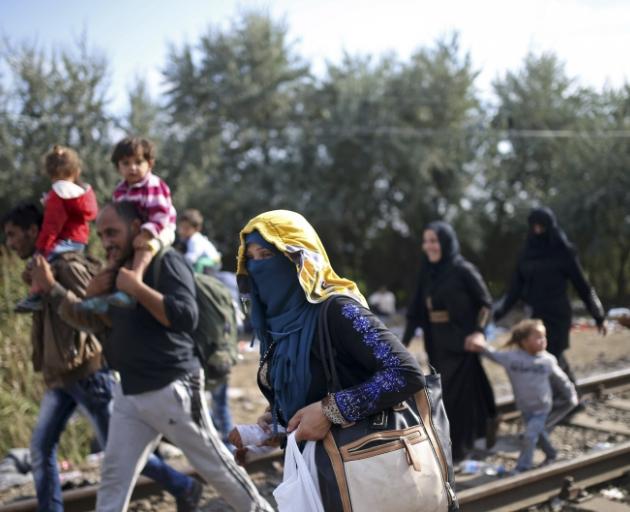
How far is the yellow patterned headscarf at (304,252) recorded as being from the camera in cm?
253

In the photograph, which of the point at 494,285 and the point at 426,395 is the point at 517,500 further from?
the point at 494,285

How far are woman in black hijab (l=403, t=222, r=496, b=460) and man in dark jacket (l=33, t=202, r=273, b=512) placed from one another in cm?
252

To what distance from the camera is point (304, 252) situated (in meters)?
2.57

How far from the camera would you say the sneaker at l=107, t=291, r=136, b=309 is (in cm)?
374

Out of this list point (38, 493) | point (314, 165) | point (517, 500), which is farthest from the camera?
point (314, 165)

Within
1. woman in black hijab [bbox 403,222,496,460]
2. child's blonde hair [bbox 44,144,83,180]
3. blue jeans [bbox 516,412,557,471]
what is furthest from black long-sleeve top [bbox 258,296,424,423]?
blue jeans [bbox 516,412,557,471]

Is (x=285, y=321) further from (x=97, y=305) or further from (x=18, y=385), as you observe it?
(x=18, y=385)

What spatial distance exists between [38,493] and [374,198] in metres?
23.9

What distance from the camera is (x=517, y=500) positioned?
201 inches

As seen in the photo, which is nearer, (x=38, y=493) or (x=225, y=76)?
(x=38, y=493)

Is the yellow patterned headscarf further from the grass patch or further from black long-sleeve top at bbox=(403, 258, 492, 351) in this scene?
the grass patch

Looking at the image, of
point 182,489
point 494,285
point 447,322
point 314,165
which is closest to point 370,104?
point 314,165

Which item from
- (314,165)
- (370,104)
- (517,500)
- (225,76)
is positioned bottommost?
(517,500)

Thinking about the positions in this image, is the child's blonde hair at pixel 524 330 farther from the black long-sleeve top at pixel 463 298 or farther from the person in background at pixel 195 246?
the person in background at pixel 195 246
